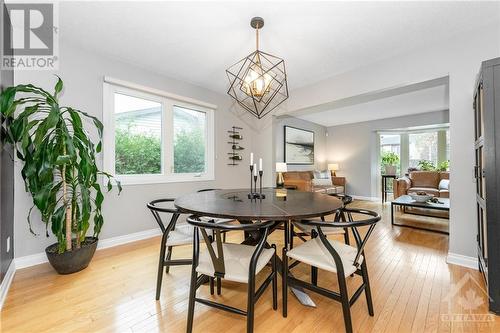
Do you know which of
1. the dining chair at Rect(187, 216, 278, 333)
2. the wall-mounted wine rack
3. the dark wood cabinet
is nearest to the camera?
the dining chair at Rect(187, 216, 278, 333)

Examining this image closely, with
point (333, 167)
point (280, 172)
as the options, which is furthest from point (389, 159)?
point (280, 172)

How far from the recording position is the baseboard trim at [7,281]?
163cm

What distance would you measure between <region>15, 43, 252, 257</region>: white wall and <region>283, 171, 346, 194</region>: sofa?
203 cm

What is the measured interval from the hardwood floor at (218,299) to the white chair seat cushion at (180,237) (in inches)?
15.8

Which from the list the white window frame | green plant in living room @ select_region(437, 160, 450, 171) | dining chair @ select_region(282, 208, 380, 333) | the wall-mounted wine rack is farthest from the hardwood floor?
green plant in living room @ select_region(437, 160, 450, 171)

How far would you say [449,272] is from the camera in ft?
6.75

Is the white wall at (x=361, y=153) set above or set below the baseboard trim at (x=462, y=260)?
above

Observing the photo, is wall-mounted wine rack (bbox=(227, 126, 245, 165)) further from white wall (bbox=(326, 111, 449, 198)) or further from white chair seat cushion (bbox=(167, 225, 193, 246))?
white wall (bbox=(326, 111, 449, 198))

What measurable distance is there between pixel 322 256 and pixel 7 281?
8.29 feet

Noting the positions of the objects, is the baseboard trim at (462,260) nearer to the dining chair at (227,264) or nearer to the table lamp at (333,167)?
the dining chair at (227,264)

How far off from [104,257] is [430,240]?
160 inches

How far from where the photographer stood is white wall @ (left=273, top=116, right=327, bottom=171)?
558 centimetres

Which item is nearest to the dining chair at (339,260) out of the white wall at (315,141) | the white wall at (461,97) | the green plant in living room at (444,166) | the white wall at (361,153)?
the white wall at (461,97)

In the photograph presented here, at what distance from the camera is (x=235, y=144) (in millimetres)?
4227
